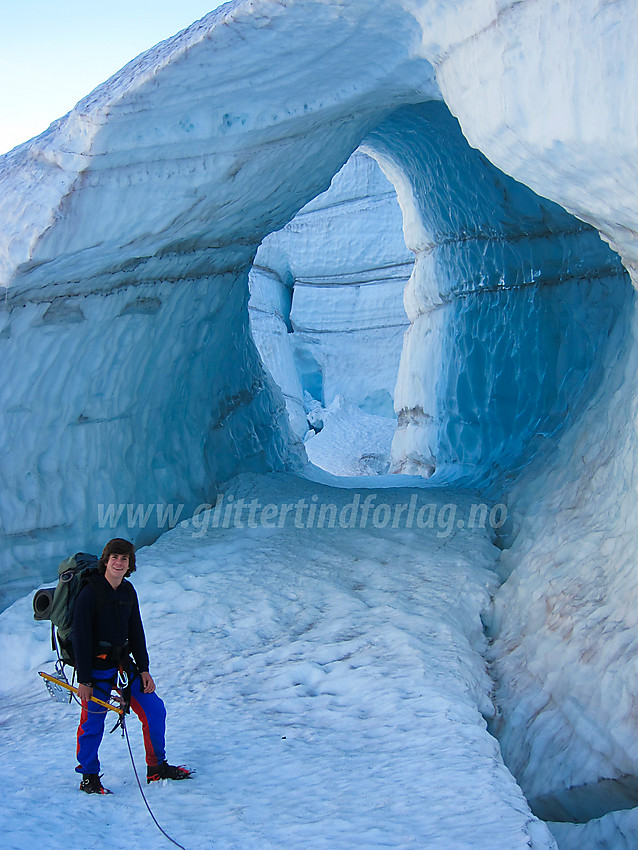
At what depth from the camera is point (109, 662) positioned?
2.35m

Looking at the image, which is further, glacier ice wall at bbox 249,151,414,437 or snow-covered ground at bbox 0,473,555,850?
glacier ice wall at bbox 249,151,414,437

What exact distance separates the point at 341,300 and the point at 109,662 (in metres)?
13.8

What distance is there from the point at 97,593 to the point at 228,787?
73 cm

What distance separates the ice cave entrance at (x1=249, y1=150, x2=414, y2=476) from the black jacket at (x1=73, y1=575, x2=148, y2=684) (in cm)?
1199

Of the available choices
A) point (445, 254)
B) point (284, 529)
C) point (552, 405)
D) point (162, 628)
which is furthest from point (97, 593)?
point (445, 254)

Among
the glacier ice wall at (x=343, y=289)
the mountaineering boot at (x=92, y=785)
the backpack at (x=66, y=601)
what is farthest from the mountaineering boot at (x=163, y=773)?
the glacier ice wall at (x=343, y=289)

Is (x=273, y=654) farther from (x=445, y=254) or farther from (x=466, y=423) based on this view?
(x=445, y=254)

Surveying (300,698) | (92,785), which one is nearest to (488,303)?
(300,698)

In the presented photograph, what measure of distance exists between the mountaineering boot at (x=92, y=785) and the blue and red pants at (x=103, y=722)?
1cm

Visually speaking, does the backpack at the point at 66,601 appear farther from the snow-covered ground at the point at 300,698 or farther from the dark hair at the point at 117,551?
the snow-covered ground at the point at 300,698

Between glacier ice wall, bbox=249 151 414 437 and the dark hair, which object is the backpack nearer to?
the dark hair

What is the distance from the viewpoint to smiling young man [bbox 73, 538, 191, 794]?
89.9 inches

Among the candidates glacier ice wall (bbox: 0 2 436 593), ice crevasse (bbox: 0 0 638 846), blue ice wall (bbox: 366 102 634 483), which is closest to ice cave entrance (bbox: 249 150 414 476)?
blue ice wall (bbox: 366 102 634 483)

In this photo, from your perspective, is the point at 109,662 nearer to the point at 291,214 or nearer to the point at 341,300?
the point at 291,214
